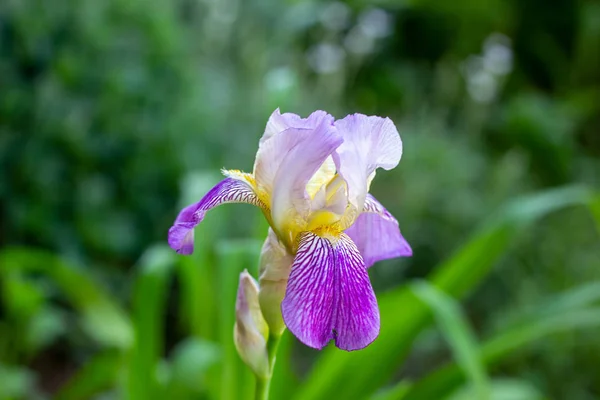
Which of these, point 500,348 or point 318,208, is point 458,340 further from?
point 318,208

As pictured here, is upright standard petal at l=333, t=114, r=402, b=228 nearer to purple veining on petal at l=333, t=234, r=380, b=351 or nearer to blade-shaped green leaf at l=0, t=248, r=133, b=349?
purple veining on petal at l=333, t=234, r=380, b=351

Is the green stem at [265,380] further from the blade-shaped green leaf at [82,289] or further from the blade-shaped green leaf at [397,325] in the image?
the blade-shaped green leaf at [82,289]

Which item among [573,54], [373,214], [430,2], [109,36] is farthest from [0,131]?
[573,54]

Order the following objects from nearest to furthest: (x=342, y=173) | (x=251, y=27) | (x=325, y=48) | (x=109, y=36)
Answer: (x=342, y=173), (x=109, y=36), (x=251, y=27), (x=325, y=48)

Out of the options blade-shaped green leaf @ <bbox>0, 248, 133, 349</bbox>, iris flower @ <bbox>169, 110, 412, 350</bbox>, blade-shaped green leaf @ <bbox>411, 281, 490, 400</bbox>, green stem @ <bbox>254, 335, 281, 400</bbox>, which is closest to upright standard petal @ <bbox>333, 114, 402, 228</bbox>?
iris flower @ <bbox>169, 110, 412, 350</bbox>

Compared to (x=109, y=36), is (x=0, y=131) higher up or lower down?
lower down

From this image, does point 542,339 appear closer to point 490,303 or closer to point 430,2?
point 490,303

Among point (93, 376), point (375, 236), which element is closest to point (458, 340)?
point (375, 236)
